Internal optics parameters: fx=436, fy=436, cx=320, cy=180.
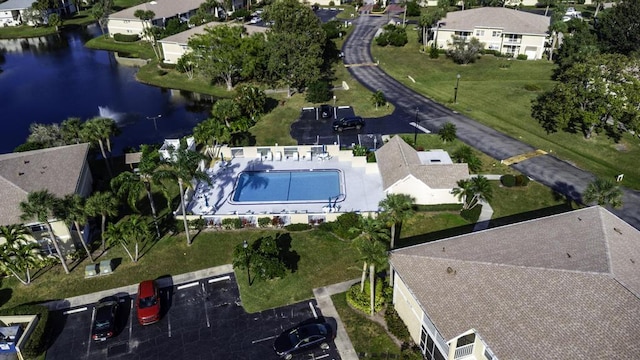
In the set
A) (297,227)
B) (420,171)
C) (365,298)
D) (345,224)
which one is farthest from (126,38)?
(365,298)

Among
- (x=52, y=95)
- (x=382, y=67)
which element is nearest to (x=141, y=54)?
(x=52, y=95)

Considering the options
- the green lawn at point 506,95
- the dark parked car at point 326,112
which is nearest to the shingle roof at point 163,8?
the green lawn at point 506,95

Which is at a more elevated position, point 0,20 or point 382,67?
point 0,20

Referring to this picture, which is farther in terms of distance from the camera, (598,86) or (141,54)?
(141,54)

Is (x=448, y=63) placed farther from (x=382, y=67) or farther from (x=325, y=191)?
(x=325, y=191)

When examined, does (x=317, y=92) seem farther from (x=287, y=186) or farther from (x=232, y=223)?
(x=232, y=223)

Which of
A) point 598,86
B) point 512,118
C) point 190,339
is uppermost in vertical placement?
point 598,86

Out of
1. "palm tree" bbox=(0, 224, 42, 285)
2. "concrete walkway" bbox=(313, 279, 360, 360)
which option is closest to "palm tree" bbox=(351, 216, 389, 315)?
"concrete walkway" bbox=(313, 279, 360, 360)
